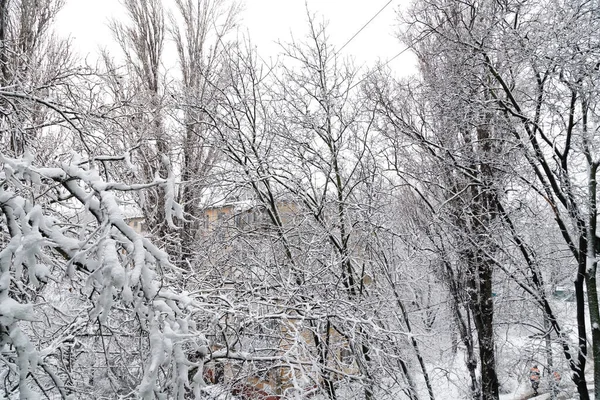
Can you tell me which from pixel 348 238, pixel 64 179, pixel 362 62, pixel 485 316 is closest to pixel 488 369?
pixel 485 316

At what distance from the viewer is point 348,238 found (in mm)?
5910

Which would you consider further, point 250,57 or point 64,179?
point 250,57

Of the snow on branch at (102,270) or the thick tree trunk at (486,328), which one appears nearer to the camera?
the snow on branch at (102,270)

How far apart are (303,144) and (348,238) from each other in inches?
63.7

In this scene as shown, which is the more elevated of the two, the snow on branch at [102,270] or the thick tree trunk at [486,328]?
the snow on branch at [102,270]

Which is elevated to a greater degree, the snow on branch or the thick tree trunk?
the snow on branch

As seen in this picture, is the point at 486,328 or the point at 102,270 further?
the point at 486,328

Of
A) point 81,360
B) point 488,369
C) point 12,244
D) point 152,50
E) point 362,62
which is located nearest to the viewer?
point 12,244

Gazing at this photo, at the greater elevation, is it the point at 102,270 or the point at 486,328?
the point at 102,270

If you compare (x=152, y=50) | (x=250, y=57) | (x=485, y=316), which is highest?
(x=152, y=50)

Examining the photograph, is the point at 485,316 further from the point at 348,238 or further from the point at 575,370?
the point at 348,238

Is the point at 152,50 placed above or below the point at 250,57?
above

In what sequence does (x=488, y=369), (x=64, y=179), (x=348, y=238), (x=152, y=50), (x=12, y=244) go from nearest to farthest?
(x=12, y=244) → (x=64, y=179) → (x=348, y=238) → (x=488, y=369) → (x=152, y=50)

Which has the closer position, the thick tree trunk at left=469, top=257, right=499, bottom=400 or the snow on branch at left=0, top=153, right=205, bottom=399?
the snow on branch at left=0, top=153, right=205, bottom=399
